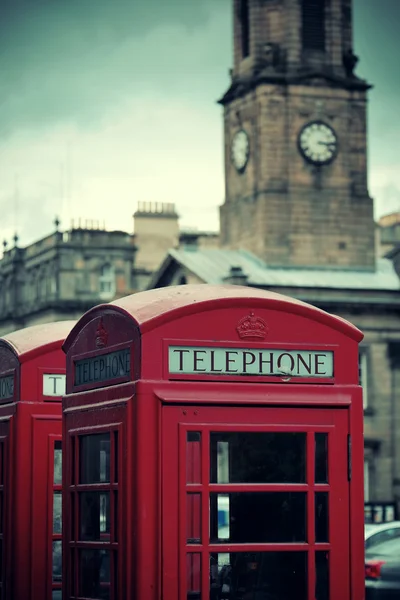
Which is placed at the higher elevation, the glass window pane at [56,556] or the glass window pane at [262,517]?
the glass window pane at [262,517]

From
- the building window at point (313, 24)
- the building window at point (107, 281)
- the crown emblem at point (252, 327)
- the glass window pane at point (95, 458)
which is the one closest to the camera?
the crown emblem at point (252, 327)

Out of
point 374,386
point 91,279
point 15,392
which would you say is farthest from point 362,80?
point 15,392

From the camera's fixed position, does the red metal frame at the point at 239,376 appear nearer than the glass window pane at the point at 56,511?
Yes

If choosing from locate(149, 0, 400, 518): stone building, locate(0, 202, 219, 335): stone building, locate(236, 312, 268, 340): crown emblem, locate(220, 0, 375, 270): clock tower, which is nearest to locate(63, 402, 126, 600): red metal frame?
locate(236, 312, 268, 340): crown emblem

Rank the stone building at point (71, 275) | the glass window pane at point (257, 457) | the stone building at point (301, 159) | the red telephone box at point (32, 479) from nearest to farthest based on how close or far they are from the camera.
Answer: the glass window pane at point (257, 457) → the red telephone box at point (32, 479) → the stone building at point (301, 159) → the stone building at point (71, 275)

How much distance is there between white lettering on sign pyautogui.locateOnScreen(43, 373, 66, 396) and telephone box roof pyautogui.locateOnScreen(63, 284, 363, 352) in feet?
6.11

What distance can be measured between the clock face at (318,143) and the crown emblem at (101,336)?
1687 inches

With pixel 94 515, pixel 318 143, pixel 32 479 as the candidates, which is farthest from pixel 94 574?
pixel 318 143

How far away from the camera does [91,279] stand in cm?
6806

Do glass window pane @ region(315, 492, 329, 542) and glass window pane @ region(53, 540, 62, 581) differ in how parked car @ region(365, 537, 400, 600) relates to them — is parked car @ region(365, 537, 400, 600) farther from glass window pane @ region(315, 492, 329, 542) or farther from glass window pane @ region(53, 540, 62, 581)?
glass window pane @ region(315, 492, 329, 542)

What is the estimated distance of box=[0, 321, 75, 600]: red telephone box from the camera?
956cm

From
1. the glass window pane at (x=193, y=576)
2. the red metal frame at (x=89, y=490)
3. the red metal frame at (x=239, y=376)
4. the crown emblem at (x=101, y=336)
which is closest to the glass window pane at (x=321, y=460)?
the red metal frame at (x=239, y=376)

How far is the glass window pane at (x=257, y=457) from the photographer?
741cm

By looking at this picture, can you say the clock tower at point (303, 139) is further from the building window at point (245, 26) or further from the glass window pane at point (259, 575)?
the glass window pane at point (259, 575)
